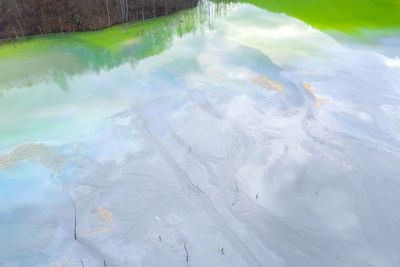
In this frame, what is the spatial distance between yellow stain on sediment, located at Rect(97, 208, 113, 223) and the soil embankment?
2855mm

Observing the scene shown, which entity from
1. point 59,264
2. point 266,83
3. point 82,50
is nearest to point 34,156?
point 59,264

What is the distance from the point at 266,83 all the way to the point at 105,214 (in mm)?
1803

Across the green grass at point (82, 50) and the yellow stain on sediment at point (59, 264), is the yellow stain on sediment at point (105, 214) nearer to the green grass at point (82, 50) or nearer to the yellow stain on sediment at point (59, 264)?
the yellow stain on sediment at point (59, 264)

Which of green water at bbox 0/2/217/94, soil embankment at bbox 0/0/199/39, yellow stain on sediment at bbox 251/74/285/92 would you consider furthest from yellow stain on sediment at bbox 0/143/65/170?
soil embankment at bbox 0/0/199/39

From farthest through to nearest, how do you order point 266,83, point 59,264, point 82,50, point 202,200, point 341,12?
1. point 341,12
2. point 82,50
3. point 266,83
4. point 202,200
5. point 59,264

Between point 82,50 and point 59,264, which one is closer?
point 59,264

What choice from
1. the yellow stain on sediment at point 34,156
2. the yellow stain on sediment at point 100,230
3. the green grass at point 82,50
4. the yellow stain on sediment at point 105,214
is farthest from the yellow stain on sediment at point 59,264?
the green grass at point 82,50

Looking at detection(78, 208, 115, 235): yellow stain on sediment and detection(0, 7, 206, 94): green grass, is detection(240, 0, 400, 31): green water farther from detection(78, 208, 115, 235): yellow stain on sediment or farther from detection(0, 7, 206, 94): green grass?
detection(78, 208, 115, 235): yellow stain on sediment

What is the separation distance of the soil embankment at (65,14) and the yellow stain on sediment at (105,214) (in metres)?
2.86

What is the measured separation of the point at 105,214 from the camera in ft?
5.45

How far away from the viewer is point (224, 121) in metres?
2.30

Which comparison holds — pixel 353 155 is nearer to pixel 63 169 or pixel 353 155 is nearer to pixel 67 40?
pixel 63 169

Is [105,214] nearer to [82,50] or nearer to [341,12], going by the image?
[82,50]

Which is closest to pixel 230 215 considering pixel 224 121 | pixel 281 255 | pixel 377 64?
pixel 281 255
